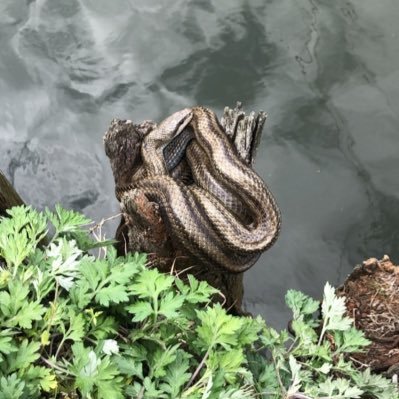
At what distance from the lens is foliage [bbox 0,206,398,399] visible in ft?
4.23

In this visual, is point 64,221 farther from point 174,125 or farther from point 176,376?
point 174,125

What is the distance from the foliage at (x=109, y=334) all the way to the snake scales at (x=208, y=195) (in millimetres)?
933

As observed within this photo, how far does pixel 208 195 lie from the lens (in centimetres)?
280

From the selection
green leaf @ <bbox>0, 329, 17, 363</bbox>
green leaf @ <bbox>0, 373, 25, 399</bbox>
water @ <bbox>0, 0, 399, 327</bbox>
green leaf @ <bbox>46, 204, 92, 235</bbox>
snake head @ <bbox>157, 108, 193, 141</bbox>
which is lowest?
water @ <bbox>0, 0, 399, 327</bbox>

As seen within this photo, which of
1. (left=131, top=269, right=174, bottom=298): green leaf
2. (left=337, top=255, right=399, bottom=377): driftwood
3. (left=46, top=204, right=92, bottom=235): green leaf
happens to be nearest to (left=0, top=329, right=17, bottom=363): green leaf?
(left=131, top=269, right=174, bottom=298): green leaf

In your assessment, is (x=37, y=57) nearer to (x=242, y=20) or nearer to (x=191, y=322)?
(x=242, y=20)

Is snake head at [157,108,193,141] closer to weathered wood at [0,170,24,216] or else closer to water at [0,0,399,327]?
weathered wood at [0,170,24,216]

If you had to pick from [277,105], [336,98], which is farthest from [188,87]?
[336,98]

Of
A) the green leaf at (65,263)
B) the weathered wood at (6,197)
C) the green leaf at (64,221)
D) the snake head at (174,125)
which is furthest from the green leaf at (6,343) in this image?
the snake head at (174,125)

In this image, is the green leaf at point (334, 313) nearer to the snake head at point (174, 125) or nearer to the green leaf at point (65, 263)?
the green leaf at point (65, 263)

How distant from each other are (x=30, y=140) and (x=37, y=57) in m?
0.84

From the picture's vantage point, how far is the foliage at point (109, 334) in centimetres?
129

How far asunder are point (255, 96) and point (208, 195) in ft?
7.85

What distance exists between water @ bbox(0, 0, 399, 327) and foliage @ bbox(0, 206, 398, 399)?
265 centimetres
